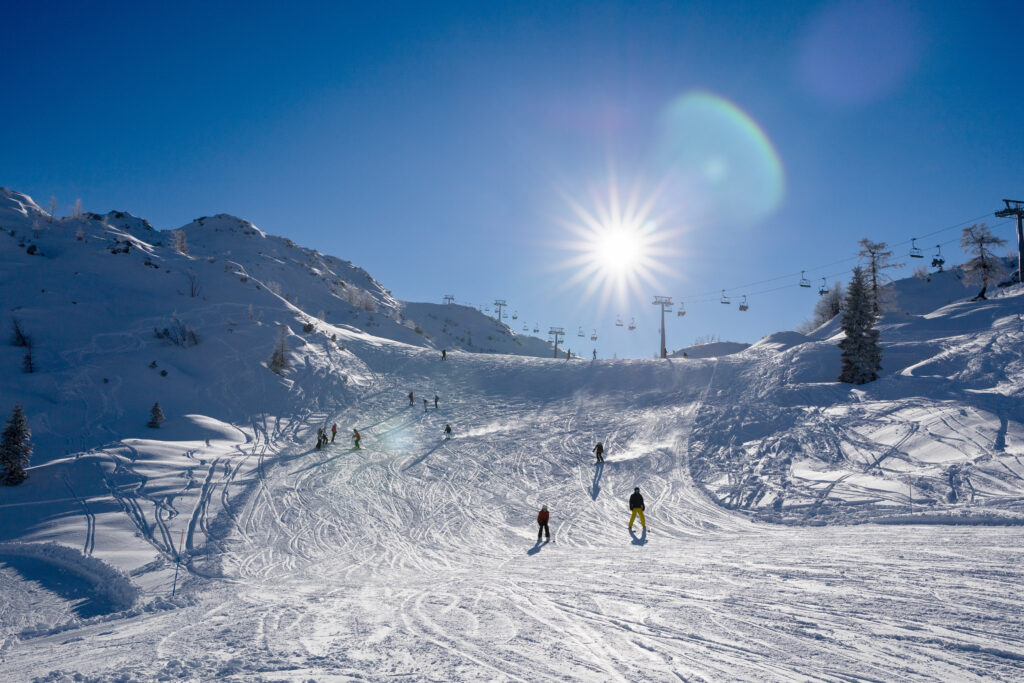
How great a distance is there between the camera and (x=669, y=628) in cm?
741

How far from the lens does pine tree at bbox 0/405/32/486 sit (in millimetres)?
16359

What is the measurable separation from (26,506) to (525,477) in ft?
57.6

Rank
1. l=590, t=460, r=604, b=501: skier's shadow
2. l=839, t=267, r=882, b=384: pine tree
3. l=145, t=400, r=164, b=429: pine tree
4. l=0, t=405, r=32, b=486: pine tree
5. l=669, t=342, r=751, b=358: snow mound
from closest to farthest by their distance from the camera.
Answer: l=0, t=405, r=32, b=486: pine tree
l=590, t=460, r=604, b=501: skier's shadow
l=145, t=400, r=164, b=429: pine tree
l=839, t=267, r=882, b=384: pine tree
l=669, t=342, r=751, b=358: snow mound

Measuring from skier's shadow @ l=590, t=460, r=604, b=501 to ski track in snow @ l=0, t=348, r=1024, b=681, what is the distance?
129 millimetres

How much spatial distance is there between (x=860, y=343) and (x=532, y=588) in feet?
104

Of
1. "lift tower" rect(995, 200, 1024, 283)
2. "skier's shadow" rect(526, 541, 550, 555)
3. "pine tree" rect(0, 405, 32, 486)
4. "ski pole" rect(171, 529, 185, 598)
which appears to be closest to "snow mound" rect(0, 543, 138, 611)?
"ski pole" rect(171, 529, 185, 598)

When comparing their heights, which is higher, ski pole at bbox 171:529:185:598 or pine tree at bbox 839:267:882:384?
pine tree at bbox 839:267:882:384

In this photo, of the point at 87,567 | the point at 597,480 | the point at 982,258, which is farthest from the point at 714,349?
the point at 87,567

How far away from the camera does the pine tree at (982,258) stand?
48.1 metres

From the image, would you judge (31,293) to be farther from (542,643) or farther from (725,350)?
(725,350)

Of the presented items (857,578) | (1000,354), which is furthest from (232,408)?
(1000,354)

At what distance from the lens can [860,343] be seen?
105 ft

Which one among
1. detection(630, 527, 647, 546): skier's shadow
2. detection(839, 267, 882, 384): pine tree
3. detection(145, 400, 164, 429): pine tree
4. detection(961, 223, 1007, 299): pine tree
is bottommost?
detection(630, 527, 647, 546): skier's shadow

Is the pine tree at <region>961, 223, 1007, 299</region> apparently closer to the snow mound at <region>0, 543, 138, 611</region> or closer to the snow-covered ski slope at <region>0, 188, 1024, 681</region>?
the snow-covered ski slope at <region>0, 188, 1024, 681</region>
